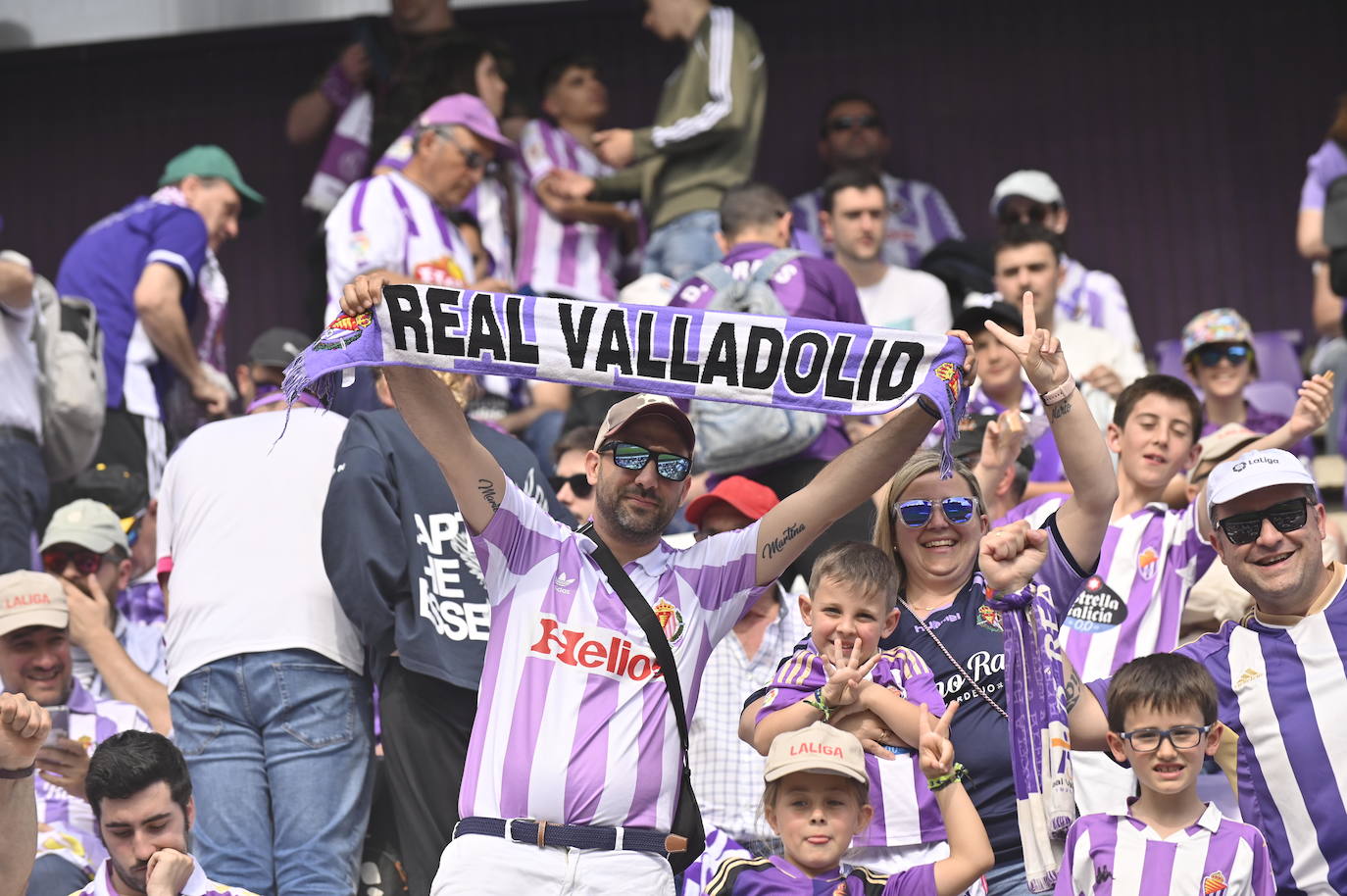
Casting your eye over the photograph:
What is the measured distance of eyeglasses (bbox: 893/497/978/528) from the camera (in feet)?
17.7

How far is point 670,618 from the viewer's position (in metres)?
4.99

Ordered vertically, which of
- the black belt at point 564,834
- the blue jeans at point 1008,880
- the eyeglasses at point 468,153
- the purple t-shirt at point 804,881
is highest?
the eyeglasses at point 468,153

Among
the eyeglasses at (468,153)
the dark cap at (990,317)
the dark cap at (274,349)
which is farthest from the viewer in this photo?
the eyeglasses at (468,153)

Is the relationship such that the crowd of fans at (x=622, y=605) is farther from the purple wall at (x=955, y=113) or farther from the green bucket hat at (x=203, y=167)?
the purple wall at (x=955, y=113)

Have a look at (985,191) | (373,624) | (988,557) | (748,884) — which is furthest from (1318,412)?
(985,191)

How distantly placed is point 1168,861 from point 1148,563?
67.0 inches

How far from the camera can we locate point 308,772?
6027mm

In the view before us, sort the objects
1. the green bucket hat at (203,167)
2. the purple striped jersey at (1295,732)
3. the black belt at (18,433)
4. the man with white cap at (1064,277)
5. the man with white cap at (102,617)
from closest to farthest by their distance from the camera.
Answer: the purple striped jersey at (1295,732) → the man with white cap at (102,617) → the black belt at (18,433) → the green bucket hat at (203,167) → the man with white cap at (1064,277)

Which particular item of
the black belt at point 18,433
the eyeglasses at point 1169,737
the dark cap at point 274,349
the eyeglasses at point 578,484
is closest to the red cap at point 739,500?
the eyeglasses at point 578,484

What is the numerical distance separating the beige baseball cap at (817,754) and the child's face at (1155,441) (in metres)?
2.25

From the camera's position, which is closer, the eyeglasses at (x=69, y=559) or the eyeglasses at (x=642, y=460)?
the eyeglasses at (x=642, y=460)

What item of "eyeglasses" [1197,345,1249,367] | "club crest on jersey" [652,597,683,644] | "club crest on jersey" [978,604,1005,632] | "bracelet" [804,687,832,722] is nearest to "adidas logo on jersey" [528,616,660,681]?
"club crest on jersey" [652,597,683,644]

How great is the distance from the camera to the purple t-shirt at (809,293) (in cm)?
760

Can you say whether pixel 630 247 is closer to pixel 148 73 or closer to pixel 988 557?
pixel 148 73
